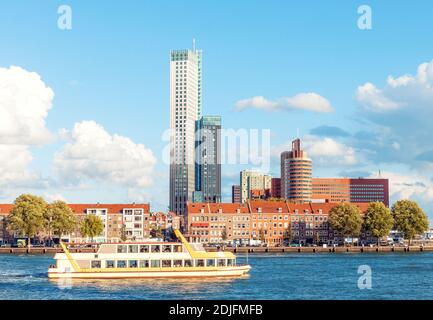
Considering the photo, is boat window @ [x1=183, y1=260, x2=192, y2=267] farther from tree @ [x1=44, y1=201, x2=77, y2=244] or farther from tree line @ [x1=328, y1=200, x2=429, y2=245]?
tree line @ [x1=328, y1=200, x2=429, y2=245]

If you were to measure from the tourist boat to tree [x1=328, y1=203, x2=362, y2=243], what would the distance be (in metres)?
95.7

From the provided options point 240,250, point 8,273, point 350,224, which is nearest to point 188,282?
point 8,273

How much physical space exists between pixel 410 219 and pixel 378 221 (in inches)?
367

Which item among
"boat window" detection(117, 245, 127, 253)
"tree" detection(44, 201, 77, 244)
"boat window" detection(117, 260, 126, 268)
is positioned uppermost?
"tree" detection(44, 201, 77, 244)

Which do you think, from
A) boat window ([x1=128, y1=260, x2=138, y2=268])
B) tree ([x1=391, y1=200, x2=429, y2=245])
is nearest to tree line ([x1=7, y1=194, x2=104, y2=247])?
tree ([x1=391, y1=200, x2=429, y2=245])

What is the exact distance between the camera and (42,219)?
6053 inches

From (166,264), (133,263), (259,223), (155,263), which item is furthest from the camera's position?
(259,223)

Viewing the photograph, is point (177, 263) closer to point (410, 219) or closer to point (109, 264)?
point (109, 264)

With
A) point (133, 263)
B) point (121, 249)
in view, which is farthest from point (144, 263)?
point (121, 249)

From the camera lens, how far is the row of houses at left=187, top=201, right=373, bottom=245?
6806 inches

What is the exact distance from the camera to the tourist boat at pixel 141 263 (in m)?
66.2

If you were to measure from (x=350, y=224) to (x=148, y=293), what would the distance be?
11301cm
